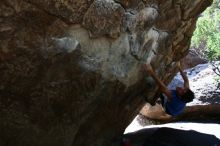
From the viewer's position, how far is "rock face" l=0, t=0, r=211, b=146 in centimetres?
562

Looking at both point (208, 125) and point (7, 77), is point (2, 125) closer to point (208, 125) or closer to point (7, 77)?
point (7, 77)

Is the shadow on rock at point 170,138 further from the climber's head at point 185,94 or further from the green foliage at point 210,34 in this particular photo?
the green foliage at point 210,34

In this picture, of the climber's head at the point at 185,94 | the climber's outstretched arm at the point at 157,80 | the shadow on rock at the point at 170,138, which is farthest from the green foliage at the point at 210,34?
the climber's outstretched arm at the point at 157,80

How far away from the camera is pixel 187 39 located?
9031mm

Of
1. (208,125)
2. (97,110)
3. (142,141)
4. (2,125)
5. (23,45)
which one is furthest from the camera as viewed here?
(208,125)

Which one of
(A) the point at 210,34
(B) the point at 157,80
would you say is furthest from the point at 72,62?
(A) the point at 210,34

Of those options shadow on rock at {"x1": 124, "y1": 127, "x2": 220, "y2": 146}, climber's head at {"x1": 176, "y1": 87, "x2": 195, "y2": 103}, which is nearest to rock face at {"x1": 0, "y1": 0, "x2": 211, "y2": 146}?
climber's head at {"x1": 176, "y1": 87, "x2": 195, "y2": 103}

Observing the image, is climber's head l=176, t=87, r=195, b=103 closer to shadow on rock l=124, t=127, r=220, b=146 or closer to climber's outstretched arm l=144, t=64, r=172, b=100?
climber's outstretched arm l=144, t=64, r=172, b=100

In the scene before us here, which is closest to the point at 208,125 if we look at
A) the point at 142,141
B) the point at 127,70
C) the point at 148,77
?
the point at 142,141

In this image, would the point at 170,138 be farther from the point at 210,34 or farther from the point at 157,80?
the point at 210,34

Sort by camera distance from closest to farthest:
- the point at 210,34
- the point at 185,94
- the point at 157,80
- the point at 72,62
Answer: the point at 72,62, the point at 157,80, the point at 185,94, the point at 210,34

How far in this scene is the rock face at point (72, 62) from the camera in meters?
5.62

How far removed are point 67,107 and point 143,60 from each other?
1.65 m

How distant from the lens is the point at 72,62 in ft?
20.0
